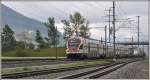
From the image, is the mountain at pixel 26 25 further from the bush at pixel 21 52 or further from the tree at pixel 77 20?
the bush at pixel 21 52

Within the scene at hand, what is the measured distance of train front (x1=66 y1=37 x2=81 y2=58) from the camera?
44838mm

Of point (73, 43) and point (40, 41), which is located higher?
point (40, 41)

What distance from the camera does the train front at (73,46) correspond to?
44838 millimetres

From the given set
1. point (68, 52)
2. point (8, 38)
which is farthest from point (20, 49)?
point (68, 52)

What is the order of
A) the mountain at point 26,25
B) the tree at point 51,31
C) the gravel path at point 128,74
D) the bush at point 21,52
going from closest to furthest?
the gravel path at point 128,74
the bush at point 21,52
the tree at point 51,31
the mountain at point 26,25

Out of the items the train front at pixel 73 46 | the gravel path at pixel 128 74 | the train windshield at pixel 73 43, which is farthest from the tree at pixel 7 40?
the gravel path at pixel 128 74

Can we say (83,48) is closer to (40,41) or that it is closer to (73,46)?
(73,46)

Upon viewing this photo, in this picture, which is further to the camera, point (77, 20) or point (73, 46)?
point (77, 20)

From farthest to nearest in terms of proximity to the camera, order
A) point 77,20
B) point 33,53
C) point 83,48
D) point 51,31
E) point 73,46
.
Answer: point 51,31
point 77,20
point 33,53
point 73,46
point 83,48

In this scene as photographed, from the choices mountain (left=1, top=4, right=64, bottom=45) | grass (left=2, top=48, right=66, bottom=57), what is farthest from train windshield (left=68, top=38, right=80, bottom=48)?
mountain (left=1, top=4, right=64, bottom=45)

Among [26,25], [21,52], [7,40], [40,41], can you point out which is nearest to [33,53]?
[21,52]

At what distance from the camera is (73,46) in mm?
45219

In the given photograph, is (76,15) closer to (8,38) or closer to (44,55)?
(44,55)

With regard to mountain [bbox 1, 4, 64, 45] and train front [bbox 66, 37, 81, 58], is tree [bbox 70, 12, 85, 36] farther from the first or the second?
train front [bbox 66, 37, 81, 58]
